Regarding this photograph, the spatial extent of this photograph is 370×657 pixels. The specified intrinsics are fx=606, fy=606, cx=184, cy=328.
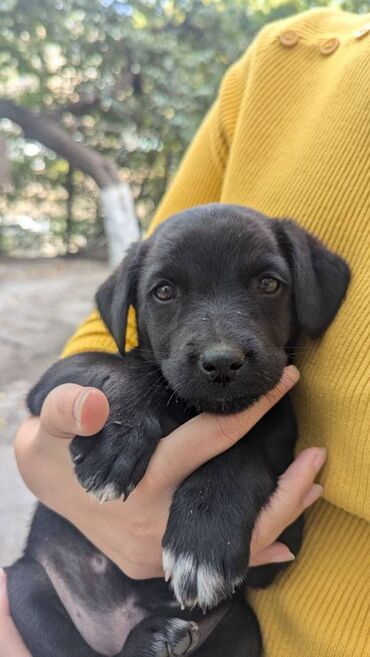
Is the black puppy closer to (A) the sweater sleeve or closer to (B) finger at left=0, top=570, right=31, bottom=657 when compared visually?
(B) finger at left=0, top=570, right=31, bottom=657

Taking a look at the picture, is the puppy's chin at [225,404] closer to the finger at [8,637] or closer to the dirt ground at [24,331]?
the finger at [8,637]

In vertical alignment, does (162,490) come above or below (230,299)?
below

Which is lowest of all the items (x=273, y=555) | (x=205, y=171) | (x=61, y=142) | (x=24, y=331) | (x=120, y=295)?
(x=24, y=331)

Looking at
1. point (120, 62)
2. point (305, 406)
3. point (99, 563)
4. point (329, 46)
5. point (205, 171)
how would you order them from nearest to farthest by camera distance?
1. point (305, 406)
2. point (99, 563)
3. point (329, 46)
4. point (205, 171)
5. point (120, 62)

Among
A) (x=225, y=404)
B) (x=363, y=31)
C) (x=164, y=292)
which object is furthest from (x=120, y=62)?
(x=225, y=404)

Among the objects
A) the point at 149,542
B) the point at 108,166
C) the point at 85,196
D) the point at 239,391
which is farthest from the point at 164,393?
the point at 85,196

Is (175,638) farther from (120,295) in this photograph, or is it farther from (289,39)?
(289,39)

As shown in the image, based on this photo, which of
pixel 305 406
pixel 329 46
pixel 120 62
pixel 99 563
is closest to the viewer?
pixel 305 406

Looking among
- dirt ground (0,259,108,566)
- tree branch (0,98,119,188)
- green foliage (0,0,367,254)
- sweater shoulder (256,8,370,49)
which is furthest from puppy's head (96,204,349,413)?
tree branch (0,98,119,188)
